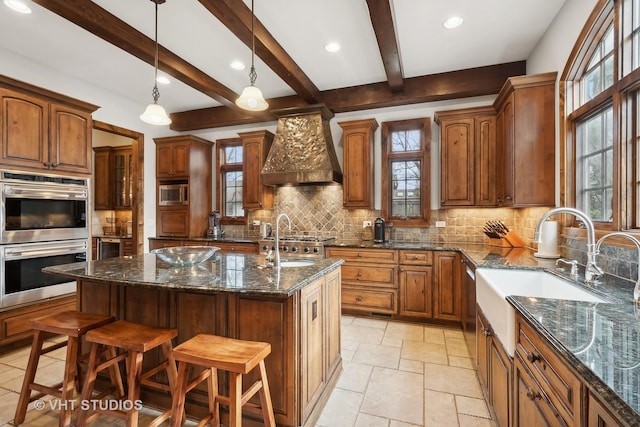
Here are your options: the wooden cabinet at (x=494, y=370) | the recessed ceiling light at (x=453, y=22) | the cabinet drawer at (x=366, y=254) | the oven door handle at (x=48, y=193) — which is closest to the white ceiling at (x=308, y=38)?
the recessed ceiling light at (x=453, y=22)

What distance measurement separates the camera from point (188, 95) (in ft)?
14.5

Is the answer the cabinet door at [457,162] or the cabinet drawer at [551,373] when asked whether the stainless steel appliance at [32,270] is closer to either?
the cabinet drawer at [551,373]

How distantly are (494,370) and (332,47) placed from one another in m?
3.17

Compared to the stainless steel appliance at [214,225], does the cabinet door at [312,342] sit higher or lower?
lower

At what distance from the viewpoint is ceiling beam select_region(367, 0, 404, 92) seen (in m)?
2.28

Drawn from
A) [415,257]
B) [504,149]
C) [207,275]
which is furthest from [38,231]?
[504,149]

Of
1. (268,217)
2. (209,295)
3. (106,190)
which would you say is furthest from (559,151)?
(106,190)

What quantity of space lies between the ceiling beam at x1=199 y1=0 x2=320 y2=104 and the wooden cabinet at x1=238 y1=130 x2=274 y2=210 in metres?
1.00

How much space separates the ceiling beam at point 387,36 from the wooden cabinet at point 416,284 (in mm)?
2100

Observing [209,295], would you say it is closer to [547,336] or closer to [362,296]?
[547,336]

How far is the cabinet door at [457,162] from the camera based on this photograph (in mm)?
3564

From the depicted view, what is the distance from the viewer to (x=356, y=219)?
4383 millimetres

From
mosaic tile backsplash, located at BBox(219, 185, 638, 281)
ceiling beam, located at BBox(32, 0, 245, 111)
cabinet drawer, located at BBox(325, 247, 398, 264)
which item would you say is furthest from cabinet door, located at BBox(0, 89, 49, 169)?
cabinet drawer, located at BBox(325, 247, 398, 264)

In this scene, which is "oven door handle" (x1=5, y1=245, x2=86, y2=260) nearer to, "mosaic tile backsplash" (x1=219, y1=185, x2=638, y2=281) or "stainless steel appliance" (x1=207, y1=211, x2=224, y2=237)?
"stainless steel appliance" (x1=207, y1=211, x2=224, y2=237)
